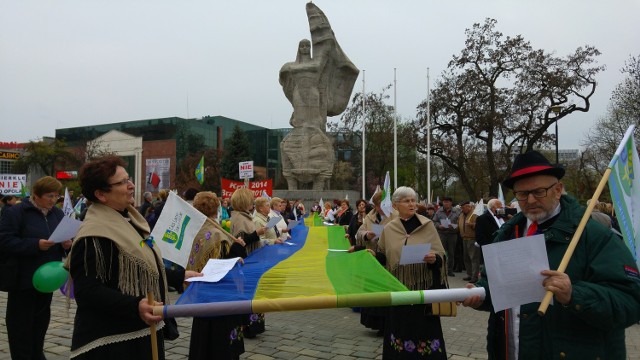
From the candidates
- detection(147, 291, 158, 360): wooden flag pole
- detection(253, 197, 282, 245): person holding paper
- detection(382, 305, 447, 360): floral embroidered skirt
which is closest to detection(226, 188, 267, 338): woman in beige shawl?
detection(253, 197, 282, 245): person holding paper

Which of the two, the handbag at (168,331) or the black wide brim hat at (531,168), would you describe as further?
the handbag at (168,331)

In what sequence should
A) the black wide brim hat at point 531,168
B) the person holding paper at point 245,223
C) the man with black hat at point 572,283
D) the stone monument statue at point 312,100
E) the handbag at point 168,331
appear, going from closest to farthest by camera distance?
the man with black hat at point 572,283
the black wide brim hat at point 531,168
the handbag at point 168,331
the person holding paper at point 245,223
the stone monument statue at point 312,100

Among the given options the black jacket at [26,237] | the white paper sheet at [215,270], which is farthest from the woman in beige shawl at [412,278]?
the black jacket at [26,237]

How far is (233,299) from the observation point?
3.30 metres

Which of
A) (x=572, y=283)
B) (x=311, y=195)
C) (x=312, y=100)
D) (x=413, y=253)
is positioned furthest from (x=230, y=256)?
(x=312, y=100)

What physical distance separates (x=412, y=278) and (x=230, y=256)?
1.96m

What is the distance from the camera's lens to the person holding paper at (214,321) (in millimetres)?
5180

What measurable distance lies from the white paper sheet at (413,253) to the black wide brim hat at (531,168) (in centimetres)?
192

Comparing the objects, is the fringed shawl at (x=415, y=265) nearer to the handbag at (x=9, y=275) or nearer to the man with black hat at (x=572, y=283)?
the man with black hat at (x=572, y=283)

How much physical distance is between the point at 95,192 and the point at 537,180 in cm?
282

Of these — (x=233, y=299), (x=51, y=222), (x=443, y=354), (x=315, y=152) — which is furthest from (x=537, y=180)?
(x=315, y=152)

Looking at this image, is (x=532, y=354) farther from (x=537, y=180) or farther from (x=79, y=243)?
(x=79, y=243)

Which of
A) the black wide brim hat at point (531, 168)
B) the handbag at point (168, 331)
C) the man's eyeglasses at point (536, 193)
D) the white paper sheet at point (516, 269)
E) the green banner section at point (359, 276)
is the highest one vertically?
the black wide brim hat at point (531, 168)

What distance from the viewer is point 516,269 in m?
2.49
